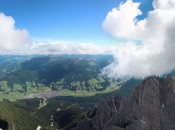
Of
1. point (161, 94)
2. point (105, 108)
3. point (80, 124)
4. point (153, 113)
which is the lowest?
point (80, 124)

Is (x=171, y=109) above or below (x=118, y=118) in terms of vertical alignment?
above

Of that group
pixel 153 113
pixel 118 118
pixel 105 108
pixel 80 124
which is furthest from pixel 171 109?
pixel 80 124

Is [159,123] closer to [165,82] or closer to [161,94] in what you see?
[161,94]

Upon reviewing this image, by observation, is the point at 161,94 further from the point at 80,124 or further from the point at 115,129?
the point at 80,124

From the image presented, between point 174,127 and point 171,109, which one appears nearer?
point 174,127

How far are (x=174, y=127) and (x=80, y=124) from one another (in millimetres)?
79517

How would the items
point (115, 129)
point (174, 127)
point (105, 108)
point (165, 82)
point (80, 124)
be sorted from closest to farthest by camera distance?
point (174, 127), point (115, 129), point (165, 82), point (105, 108), point (80, 124)

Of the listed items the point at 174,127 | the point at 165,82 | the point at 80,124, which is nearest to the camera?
the point at 174,127

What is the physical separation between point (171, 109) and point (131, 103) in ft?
65.4

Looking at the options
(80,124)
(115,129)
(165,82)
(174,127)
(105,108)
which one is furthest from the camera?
(80,124)

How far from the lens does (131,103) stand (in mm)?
102812

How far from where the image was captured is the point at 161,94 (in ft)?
322

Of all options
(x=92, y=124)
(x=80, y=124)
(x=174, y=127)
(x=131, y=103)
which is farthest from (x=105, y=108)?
(x=174, y=127)

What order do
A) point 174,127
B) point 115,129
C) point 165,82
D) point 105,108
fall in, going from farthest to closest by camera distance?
1. point 105,108
2. point 165,82
3. point 115,129
4. point 174,127
